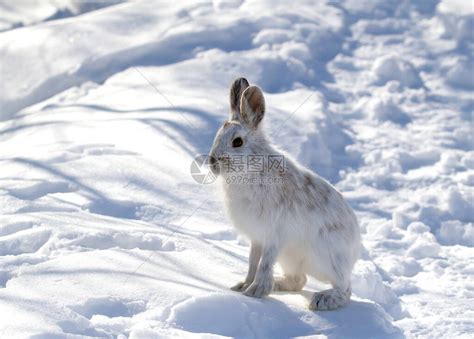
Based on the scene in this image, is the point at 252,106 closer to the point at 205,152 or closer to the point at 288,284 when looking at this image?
the point at 288,284

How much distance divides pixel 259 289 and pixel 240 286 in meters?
0.17

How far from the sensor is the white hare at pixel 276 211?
3.27 m

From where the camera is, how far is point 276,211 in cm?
330

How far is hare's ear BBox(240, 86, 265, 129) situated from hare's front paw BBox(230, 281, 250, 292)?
808 mm

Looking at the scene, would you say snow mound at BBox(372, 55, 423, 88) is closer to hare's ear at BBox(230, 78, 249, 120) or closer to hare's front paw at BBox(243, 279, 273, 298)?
hare's ear at BBox(230, 78, 249, 120)

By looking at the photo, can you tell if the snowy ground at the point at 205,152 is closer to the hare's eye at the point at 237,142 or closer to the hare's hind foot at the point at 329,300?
the hare's hind foot at the point at 329,300

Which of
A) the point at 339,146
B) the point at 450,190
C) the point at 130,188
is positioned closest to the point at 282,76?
the point at 339,146

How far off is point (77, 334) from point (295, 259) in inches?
51.8

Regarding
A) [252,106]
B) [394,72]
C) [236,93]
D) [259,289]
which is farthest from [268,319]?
[394,72]

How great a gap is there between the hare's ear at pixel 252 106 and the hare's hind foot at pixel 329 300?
0.92m

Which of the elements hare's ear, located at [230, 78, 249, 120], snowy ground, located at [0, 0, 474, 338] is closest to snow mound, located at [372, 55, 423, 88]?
snowy ground, located at [0, 0, 474, 338]

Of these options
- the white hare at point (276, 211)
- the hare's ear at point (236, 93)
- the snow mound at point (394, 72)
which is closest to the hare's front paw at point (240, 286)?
the white hare at point (276, 211)

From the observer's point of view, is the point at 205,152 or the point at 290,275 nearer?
the point at 290,275

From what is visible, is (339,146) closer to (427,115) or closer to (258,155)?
(427,115)
